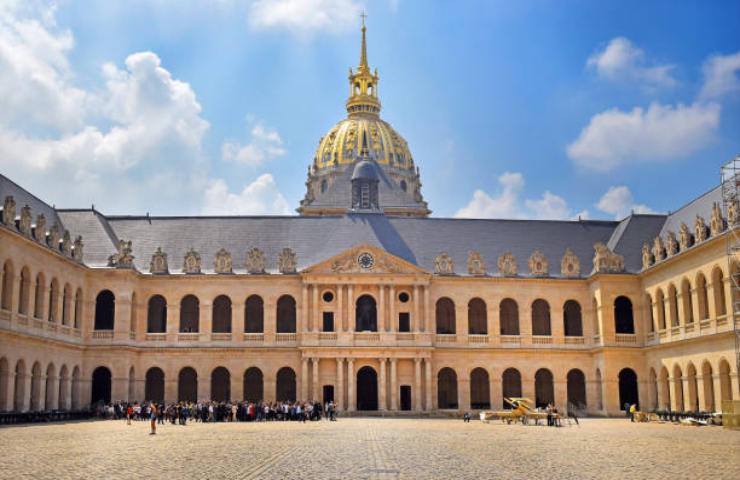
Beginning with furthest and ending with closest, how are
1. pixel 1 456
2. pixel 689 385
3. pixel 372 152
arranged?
pixel 372 152
pixel 689 385
pixel 1 456

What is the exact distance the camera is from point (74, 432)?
39812mm

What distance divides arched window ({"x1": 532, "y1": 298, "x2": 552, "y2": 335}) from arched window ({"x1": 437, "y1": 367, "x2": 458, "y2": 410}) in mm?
7290

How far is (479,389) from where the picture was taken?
68062 mm

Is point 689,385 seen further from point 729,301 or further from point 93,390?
point 93,390

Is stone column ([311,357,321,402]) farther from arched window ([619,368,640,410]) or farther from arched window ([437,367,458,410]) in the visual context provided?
arched window ([619,368,640,410])

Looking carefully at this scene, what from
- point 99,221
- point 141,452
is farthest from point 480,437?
point 99,221

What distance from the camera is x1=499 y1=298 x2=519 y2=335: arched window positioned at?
2709 inches

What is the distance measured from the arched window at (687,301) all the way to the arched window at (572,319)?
510 inches

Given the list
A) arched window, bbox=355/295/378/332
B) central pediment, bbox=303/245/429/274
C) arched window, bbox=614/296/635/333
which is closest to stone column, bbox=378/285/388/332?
arched window, bbox=355/295/378/332

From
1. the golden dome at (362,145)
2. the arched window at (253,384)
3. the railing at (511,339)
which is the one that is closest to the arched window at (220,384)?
the arched window at (253,384)

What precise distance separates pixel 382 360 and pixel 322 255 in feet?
31.7

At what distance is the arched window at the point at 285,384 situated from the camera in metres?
66.8

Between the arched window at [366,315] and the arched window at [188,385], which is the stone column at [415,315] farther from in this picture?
the arched window at [188,385]

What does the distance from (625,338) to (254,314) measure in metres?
27.7
